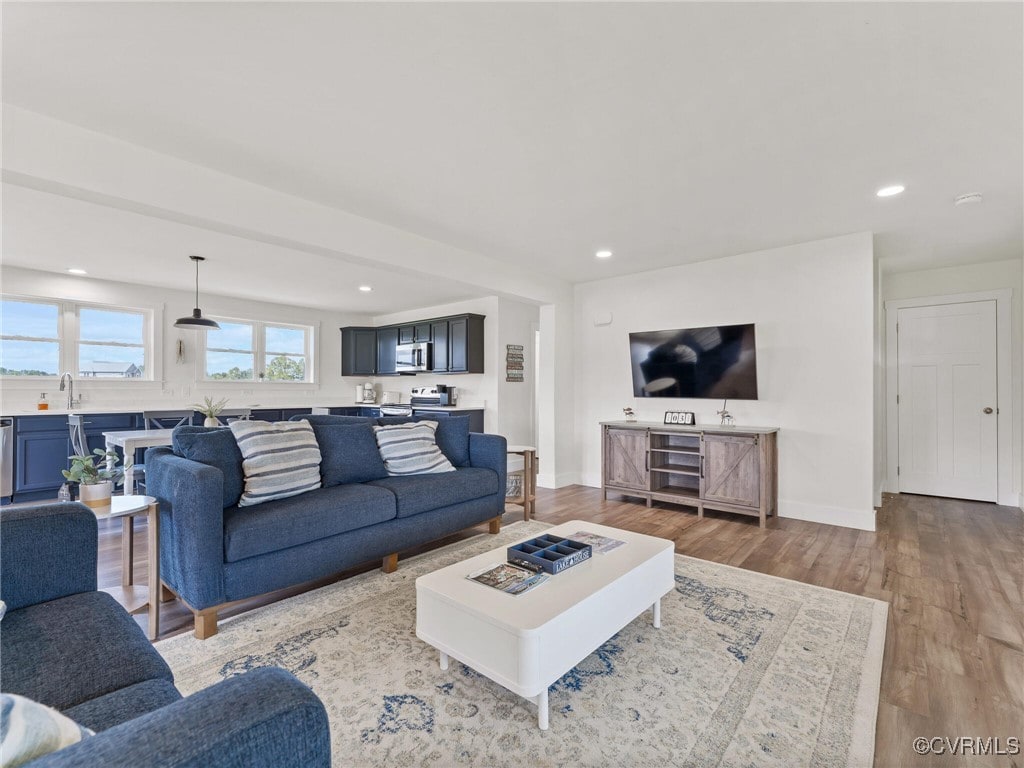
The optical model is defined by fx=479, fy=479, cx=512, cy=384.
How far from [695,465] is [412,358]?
168 inches

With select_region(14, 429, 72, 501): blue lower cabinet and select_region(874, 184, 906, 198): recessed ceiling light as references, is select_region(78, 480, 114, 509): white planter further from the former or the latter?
select_region(874, 184, 906, 198): recessed ceiling light

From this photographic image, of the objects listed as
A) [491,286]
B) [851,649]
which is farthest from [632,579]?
[491,286]

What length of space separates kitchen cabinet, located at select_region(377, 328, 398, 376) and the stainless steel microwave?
0.39 ft

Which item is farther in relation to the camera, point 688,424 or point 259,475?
point 688,424

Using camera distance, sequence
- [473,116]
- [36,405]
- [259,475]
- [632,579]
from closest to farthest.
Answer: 1. [632,579]
2. [473,116]
3. [259,475]
4. [36,405]

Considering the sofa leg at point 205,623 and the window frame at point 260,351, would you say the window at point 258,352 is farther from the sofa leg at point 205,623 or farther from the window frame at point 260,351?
the sofa leg at point 205,623

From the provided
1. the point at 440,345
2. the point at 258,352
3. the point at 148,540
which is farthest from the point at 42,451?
the point at 440,345

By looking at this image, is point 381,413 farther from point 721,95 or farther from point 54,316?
point 721,95

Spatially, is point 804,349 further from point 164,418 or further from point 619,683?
point 164,418

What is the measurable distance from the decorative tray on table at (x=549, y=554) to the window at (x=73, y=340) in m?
6.01

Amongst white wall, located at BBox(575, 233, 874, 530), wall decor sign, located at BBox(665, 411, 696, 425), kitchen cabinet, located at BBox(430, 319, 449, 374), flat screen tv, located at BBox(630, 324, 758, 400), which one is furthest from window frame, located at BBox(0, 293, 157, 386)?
wall decor sign, located at BBox(665, 411, 696, 425)

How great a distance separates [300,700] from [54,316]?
22.3 feet

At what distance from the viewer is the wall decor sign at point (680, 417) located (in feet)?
15.2

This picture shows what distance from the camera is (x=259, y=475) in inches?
103
